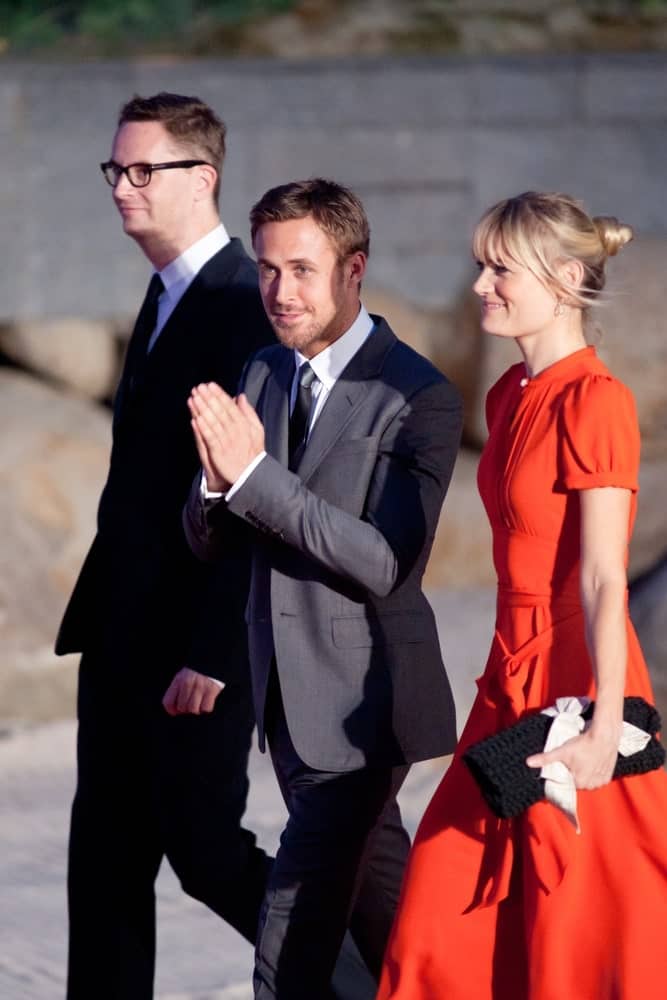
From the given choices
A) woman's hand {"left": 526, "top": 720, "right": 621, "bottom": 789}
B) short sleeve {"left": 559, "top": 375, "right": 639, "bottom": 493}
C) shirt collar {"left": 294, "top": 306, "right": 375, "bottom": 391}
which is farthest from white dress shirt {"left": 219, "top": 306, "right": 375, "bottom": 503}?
woman's hand {"left": 526, "top": 720, "right": 621, "bottom": 789}

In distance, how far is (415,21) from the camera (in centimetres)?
961

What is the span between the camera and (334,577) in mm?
3197

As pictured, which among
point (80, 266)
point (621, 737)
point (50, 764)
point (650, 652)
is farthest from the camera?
point (80, 266)

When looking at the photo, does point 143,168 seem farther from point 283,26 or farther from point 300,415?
point 283,26

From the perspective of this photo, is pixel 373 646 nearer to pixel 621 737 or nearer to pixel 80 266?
pixel 621 737

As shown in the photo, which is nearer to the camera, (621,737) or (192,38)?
(621,737)

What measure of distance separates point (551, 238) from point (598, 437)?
317 mm

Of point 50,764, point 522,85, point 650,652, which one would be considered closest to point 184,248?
point 650,652

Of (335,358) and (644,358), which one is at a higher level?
(644,358)

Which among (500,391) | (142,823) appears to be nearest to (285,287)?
(500,391)

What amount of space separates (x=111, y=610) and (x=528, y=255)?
1222 millimetres

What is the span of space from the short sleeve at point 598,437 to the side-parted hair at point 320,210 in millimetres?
504

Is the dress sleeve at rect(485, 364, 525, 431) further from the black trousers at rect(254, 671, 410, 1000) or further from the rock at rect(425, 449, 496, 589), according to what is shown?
the rock at rect(425, 449, 496, 589)

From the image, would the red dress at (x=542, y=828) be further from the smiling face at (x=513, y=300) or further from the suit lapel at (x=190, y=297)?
the suit lapel at (x=190, y=297)
